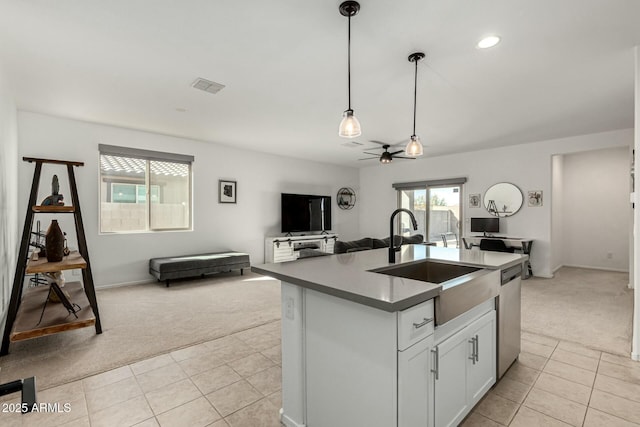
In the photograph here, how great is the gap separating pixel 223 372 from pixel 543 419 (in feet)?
7.15

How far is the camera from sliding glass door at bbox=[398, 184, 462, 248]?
23.0ft

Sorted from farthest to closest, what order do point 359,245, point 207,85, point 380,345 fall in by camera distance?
point 359,245 → point 207,85 → point 380,345

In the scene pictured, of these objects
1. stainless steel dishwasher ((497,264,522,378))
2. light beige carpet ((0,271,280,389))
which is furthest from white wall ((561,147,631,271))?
light beige carpet ((0,271,280,389))

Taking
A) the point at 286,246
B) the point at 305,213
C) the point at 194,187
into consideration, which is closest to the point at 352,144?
the point at 305,213

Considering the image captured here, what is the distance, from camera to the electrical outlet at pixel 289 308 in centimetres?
177

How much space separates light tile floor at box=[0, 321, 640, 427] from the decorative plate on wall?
5968 millimetres

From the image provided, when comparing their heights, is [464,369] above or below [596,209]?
below

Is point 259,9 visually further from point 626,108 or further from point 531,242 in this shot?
point 531,242

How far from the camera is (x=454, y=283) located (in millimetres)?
1665

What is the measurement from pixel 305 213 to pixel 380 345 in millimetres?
5982

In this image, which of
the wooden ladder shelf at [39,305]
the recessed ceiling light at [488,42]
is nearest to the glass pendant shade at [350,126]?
the recessed ceiling light at [488,42]

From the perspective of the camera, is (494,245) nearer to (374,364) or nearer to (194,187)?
(374,364)

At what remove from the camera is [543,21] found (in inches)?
84.9

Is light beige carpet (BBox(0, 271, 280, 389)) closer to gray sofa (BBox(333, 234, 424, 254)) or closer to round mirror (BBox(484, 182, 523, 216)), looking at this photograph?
gray sofa (BBox(333, 234, 424, 254))
